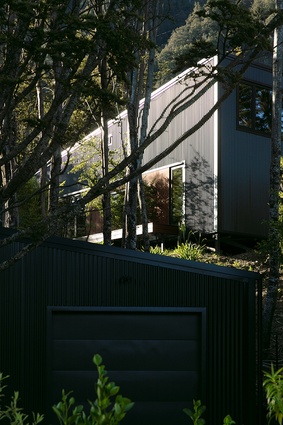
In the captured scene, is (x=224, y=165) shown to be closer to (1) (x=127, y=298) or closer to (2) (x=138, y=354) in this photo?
(1) (x=127, y=298)

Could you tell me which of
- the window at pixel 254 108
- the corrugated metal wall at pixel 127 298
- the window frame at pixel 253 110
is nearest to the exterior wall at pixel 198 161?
the window frame at pixel 253 110

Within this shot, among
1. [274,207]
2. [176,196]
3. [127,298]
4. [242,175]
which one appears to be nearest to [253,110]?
[242,175]

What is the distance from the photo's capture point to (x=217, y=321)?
39.3ft

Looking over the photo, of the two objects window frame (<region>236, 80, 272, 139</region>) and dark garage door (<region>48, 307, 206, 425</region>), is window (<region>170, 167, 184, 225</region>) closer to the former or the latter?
window frame (<region>236, 80, 272, 139</region>)

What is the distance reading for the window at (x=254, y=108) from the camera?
2459 centimetres

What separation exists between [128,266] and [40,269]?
1.36m

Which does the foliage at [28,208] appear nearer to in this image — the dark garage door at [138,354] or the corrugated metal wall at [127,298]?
the corrugated metal wall at [127,298]

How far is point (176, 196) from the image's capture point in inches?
1000

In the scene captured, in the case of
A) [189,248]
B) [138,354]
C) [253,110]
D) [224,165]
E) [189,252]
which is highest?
[253,110]

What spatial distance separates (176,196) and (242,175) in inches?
94.4

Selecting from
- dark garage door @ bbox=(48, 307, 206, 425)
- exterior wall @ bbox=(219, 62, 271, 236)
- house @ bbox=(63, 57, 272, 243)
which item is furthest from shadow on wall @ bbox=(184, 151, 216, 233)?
dark garage door @ bbox=(48, 307, 206, 425)

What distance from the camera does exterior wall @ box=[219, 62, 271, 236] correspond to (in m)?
23.8

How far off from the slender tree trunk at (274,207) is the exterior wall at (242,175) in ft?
14.7

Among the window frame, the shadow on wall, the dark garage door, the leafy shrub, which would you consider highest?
the window frame
